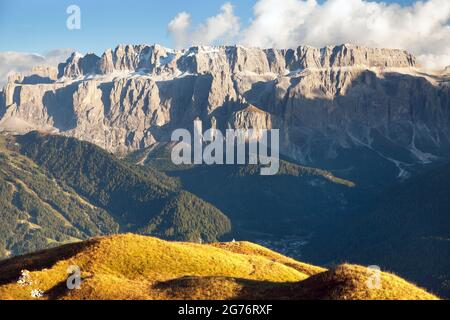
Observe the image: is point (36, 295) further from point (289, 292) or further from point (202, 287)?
point (289, 292)

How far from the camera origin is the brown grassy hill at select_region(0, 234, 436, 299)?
61844mm

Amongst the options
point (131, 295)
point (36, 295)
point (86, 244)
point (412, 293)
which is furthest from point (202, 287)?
point (86, 244)

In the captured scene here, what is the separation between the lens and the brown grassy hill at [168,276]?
203ft

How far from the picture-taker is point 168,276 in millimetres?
79188
